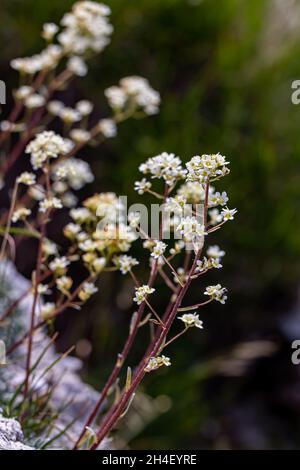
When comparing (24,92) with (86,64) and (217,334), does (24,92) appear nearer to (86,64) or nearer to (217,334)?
(86,64)

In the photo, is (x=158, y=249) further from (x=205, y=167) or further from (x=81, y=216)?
(x=81, y=216)

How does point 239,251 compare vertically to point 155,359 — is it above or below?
above

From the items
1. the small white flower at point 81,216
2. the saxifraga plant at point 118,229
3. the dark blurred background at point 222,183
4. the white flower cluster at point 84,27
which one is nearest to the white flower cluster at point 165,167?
the saxifraga plant at point 118,229

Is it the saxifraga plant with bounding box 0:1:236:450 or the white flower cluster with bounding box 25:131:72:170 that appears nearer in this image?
the saxifraga plant with bounding box 0:1:236:450

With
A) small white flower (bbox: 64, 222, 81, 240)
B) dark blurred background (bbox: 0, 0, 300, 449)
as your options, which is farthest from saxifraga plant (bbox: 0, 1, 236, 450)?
dark blurred background (bbox: 0, 0, 300, 449)

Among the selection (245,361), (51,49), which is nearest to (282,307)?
(245,361)

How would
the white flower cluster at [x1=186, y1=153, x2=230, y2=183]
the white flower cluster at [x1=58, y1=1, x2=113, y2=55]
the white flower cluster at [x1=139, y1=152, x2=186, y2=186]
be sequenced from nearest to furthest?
1. the white flower cluster at [x1=186, y1=153, x2=230, y2=183]
2. the white flower cluster at [x1=139, y1=152, x2=186, y2=186]
3. the white flower cluster at [x1=58, y1=1, x2=113, y2=55]

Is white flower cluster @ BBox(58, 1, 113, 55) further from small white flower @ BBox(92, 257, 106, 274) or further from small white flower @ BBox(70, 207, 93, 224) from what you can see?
small white flower @ BBox(92, 257, 106, 274)

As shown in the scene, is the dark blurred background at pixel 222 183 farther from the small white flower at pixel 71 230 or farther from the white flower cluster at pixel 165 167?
the white flower cluster at pixel 165 167

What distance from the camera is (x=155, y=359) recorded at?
1376 millimetres

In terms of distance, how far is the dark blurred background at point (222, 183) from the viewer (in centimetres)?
352

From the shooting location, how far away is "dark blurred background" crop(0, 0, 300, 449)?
138 inches

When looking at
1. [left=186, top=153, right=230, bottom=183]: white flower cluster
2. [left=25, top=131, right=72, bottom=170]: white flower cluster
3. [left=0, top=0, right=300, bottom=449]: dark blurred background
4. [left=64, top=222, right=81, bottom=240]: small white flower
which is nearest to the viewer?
[left=186, top=153, right=230, bottom=183]: white flower cluster
